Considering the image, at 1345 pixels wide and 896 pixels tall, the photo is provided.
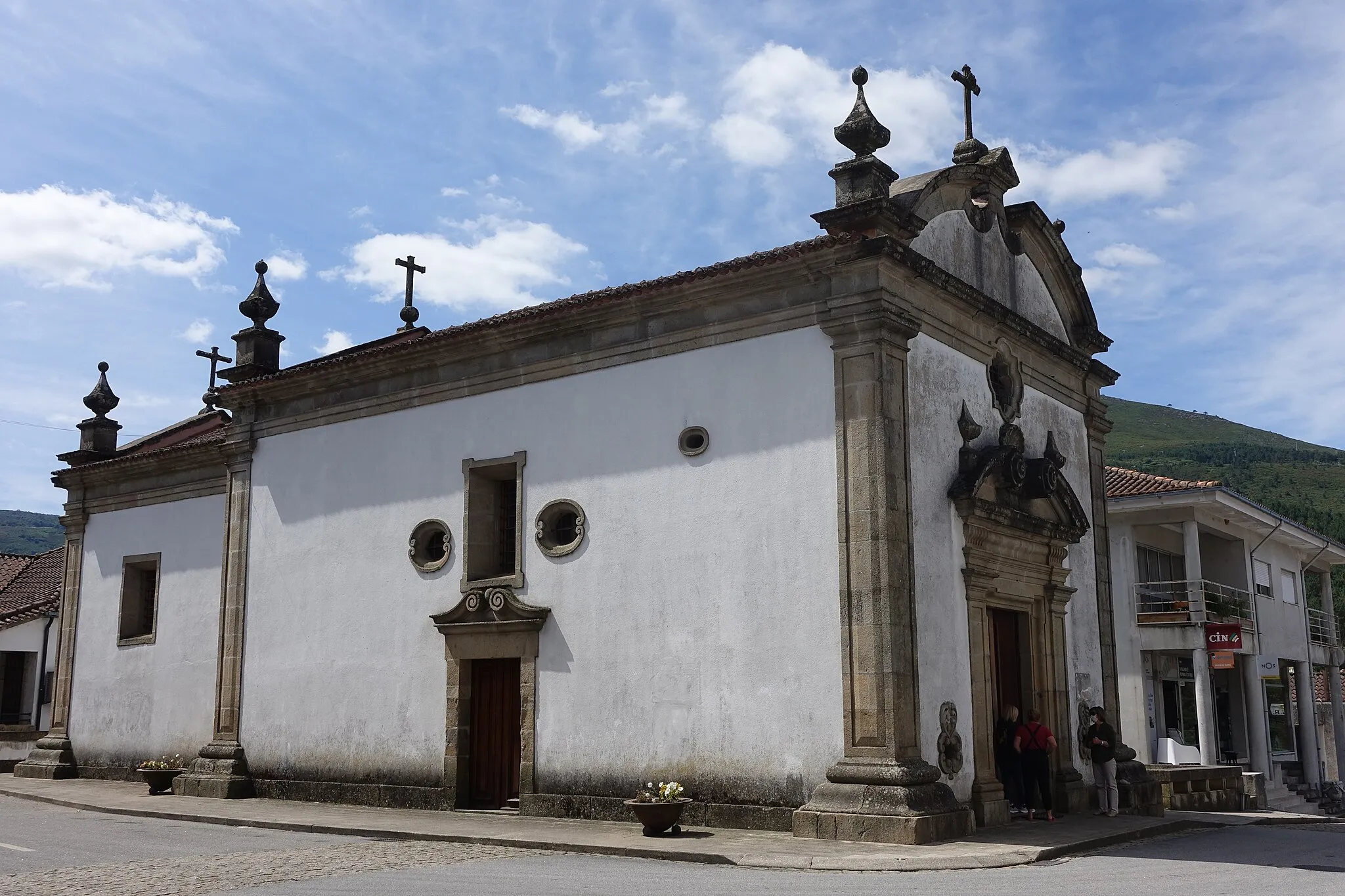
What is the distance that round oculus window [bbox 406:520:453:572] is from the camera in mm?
16328

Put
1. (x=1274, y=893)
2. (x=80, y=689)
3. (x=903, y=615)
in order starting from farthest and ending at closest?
(x=80, y=689), (x=903, y=615), (x=1274, y=893)

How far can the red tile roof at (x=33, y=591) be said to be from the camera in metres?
27.3

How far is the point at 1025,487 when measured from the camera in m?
14.8

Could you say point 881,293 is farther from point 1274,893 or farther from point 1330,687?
point 1330,687

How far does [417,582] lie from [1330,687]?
27.2 m

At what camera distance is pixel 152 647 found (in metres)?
20.6

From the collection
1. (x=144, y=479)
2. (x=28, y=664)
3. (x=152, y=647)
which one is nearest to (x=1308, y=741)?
(x=152, y=647)

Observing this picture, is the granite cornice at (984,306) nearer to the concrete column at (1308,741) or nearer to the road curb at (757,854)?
the road curb at (757,854)

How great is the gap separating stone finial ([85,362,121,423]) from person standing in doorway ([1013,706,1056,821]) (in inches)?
697

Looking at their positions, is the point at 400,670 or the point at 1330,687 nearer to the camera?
the point at 400,670

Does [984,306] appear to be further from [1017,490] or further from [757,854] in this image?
[757,854]

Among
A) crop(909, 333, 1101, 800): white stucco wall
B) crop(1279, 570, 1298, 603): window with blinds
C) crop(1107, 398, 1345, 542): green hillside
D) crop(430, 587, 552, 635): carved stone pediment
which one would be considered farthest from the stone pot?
crop(1107, 398, 1345, 542): green hillside

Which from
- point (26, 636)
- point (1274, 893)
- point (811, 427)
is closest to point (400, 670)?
point (811, 427)

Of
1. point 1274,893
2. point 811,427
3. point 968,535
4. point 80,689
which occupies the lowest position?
point 1274,893
